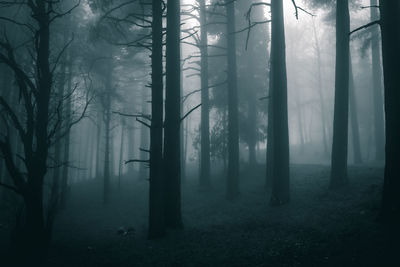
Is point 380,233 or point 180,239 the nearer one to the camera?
point 380,233

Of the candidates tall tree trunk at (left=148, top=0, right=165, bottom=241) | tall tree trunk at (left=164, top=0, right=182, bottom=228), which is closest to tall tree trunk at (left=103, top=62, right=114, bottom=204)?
tall tree trunk at (left=164, top=0, right=182, bottom=228)

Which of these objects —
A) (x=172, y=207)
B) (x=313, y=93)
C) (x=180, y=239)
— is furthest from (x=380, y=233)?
(x=313, y=93)

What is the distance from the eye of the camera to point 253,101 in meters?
20.2

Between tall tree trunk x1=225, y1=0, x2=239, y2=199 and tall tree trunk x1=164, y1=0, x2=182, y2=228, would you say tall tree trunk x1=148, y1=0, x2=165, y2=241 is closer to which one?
tall tree trunk x1=164, y1=0, x2=182, y2=228

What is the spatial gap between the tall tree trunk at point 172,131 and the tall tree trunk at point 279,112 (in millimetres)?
3877

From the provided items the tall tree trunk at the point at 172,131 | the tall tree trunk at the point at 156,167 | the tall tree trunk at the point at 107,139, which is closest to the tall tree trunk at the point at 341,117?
the tall tree trunk at the point at 172,131

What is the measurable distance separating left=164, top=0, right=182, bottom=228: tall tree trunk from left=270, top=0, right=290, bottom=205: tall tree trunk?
388 cm

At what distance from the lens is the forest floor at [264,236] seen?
17.6 feet

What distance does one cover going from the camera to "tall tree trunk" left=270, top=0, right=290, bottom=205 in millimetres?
10156

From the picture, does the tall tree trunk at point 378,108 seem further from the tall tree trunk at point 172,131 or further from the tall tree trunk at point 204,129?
the tall tree trunk at point 172,131

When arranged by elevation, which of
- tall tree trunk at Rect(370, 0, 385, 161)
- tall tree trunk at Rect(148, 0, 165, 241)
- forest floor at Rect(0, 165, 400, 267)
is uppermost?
tall tree trunk at Rect(370, 0, 385, 161)

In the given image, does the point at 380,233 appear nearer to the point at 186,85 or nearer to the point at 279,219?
the point at 279,219

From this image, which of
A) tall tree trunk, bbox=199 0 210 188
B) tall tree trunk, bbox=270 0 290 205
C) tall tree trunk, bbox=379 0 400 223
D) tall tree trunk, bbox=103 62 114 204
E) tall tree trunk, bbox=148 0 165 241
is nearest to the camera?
tall tree trunk, bbox=379 0 400 223

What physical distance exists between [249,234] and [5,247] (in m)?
6.84
